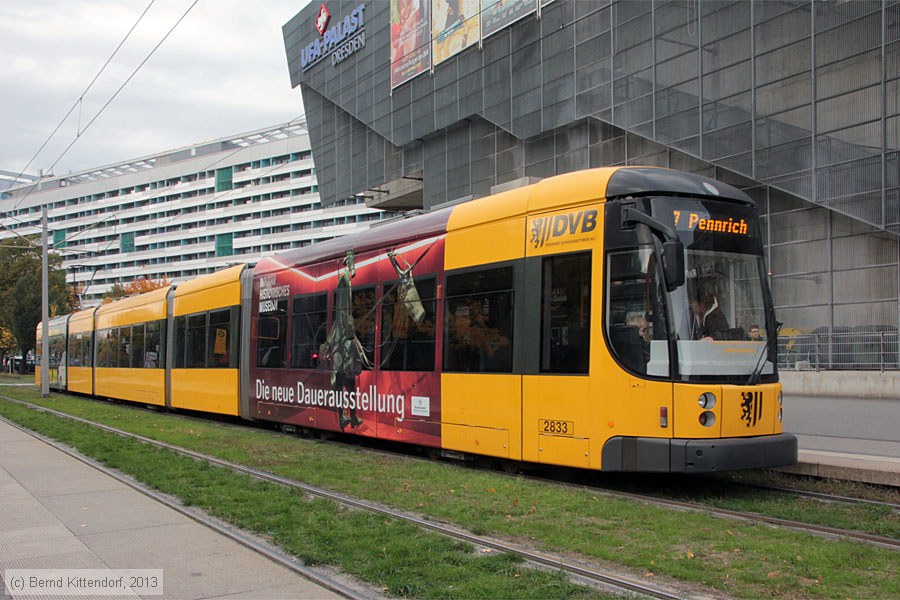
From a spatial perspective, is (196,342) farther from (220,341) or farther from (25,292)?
(25,292)

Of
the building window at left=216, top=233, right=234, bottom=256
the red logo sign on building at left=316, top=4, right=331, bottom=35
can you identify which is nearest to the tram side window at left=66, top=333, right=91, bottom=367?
the red logo sign on building at left=316, top=4, right=331, bottom=35

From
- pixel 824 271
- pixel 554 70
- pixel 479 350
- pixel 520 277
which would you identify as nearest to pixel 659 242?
pixel 520 277

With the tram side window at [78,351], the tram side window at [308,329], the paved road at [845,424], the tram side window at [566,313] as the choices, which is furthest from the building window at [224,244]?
the tram side window at [566,313]

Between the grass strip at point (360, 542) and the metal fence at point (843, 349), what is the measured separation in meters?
11.6

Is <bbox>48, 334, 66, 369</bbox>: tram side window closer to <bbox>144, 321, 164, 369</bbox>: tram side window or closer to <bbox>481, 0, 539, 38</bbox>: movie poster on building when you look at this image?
<bbox>144, 321, 164, 369</bbox>: tram side window

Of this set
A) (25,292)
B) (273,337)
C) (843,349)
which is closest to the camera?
(273,337)

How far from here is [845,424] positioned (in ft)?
49.4

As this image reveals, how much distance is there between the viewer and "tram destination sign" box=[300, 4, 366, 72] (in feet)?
128

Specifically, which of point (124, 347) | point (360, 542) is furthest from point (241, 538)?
point (124, 347)

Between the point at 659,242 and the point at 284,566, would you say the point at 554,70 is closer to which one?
the point at 659,242

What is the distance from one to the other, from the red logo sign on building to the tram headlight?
36.9 metres

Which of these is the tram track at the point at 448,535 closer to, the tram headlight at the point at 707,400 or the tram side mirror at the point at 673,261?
the tram headlight at the point at 707,400

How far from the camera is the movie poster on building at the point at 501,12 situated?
95.5 ft

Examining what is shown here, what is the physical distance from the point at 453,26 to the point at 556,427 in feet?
85.2
